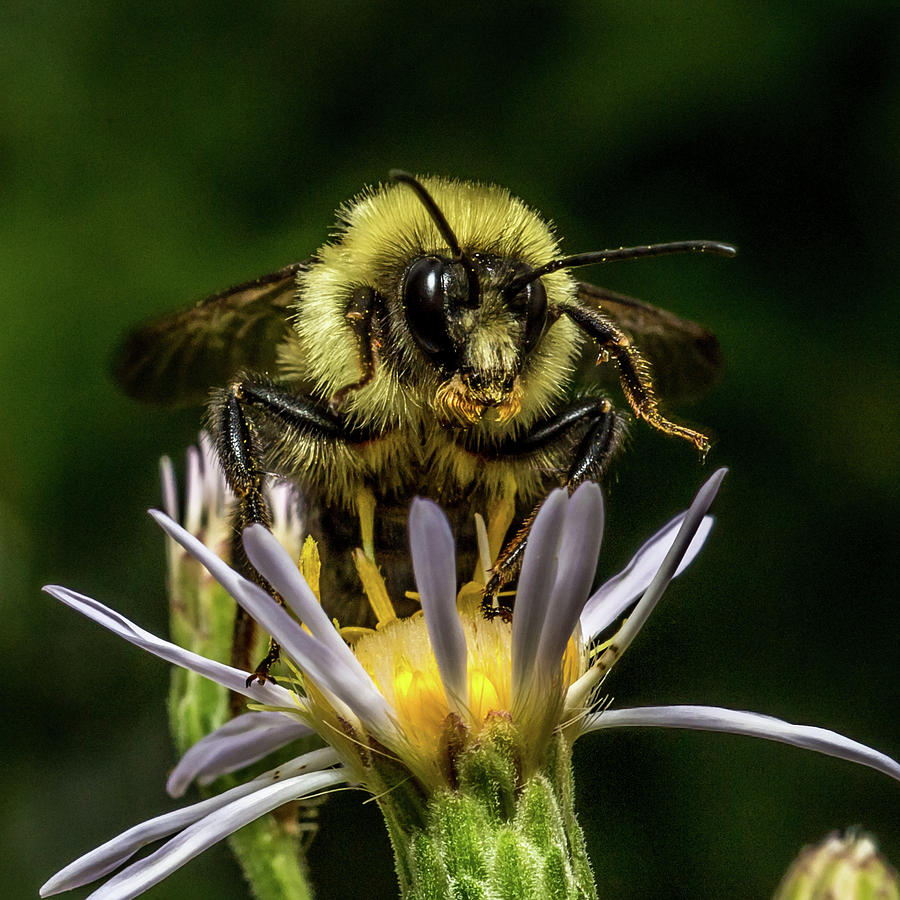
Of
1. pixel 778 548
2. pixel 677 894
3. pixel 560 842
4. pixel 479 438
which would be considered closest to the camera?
pixel 560 842

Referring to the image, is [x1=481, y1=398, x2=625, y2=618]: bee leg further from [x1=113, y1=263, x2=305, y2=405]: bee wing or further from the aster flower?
[x1=113, y1=263, x2=305, y2=405]: bee wing

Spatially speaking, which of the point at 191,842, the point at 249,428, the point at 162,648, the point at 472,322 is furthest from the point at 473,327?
the point at 191,842

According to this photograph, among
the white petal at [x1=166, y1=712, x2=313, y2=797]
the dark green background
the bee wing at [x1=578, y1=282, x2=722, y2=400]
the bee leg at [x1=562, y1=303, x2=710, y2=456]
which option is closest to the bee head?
the bee leg at [x1=562, y1=303, x2=710, y2=456]

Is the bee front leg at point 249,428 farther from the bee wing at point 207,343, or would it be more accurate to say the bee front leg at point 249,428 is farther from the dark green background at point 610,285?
the dark green background at point 610,285

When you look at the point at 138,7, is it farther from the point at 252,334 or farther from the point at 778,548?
the point at 778,548

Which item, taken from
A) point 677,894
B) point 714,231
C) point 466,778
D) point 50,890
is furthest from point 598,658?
point 714,231
